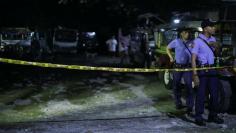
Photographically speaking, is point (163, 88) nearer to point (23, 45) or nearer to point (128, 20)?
point (23, 45)

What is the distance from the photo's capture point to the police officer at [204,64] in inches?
352

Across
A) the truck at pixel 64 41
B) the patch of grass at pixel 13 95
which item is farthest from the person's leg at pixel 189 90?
the truck at pixel 64 41

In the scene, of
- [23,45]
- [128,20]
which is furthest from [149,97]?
[128,20]

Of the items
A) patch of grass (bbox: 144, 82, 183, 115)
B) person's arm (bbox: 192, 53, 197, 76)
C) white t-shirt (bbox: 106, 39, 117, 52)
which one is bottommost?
patch of grass (bbox: 144, 82, 183, 115)

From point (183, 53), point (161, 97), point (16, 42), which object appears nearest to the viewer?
point (183, 53)

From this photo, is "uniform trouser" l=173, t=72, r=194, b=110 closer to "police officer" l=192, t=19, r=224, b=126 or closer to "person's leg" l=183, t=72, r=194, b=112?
"person's leg" l=183, t=72, r=194, b=112

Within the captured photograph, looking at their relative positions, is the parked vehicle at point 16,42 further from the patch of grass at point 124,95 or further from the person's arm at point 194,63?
the person's arm at point 194,63

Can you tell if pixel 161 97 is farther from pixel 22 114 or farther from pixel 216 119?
pixel 22 114

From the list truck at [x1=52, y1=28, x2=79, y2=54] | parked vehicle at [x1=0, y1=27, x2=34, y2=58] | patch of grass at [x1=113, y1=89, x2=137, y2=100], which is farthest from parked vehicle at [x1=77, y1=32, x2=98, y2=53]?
patch of grass at [x1=113, y1=89, x2=137, y2=100]

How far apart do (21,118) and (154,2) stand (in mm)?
19470

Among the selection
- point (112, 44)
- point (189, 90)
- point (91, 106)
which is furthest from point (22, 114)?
point (112, 44)

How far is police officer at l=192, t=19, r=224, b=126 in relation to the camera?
8930 millimetres

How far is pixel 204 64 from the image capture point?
9008 millimetres

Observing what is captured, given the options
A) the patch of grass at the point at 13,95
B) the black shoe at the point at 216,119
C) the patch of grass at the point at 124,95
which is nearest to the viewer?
the black shoe at the point at 216,119
